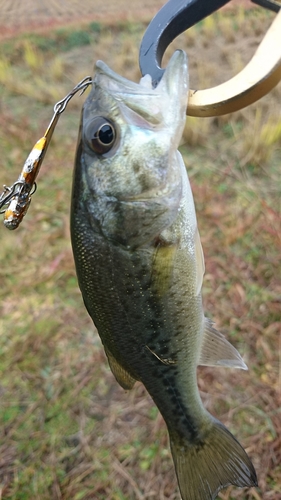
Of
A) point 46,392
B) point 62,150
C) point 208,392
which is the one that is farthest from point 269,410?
point 62,150

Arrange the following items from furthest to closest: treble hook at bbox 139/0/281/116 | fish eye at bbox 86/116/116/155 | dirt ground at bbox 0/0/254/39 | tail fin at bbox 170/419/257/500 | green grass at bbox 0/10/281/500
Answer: dirt ground at bbox 0/0/254/39, green grass at bbox 0/10/281/500, tail fin at bbox 170/419/257/500, fish eye at bbox 86/116/116/155, treble hook at bbox 139/0/281/116

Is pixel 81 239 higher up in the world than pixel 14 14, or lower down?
lower down

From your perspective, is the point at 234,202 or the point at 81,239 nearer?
the point at 81,239

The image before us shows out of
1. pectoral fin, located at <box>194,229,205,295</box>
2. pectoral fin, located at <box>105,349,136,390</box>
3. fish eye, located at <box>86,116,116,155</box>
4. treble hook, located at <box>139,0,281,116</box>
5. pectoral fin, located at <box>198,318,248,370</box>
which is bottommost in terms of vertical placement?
pectoral fin, located at <box>105,349,136,390</box>

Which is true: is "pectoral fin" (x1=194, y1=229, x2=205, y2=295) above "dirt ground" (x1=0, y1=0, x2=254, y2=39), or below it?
below

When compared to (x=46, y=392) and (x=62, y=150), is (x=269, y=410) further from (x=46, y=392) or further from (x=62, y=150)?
(x=62, y=150)

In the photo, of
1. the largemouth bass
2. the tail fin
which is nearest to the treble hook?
the largemouth bass

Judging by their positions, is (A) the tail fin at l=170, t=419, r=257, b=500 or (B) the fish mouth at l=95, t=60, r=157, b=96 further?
(A) the tail fin at l=170, t=419, r=257, b=500

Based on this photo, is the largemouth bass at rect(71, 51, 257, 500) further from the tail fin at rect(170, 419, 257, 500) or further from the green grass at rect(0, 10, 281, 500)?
the green grass at rect(0, 10, 281, 500)
